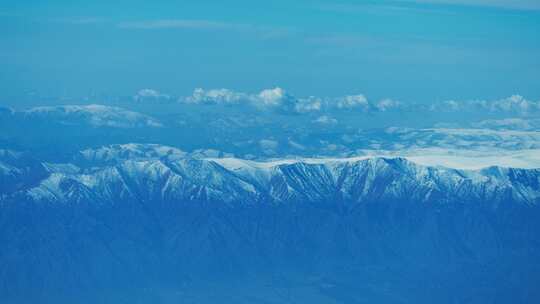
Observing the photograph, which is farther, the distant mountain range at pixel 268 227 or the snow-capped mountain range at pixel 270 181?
the snow-capped mountain range at pixel 270 181

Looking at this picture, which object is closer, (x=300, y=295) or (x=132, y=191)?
(x=300, y=295)

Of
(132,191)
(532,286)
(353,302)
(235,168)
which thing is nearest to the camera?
(353,302)

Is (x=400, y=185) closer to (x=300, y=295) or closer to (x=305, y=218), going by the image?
(x=305, y=218)

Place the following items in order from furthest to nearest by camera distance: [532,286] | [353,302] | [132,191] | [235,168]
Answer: [235,168] → [132,191] → [532,286] → [353,302]

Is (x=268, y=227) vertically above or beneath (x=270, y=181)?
beneath

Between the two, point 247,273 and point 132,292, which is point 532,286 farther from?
point 132,292

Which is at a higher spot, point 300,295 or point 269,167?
point 269,167

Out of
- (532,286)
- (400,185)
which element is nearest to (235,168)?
(400,185)

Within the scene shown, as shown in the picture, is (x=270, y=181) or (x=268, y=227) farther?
(x=270, y=181)

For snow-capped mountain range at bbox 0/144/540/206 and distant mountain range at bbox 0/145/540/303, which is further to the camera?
snow-capped mountain range at bbox 0/144/540/206
